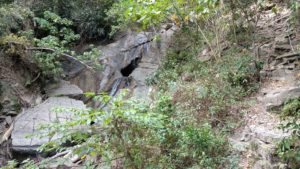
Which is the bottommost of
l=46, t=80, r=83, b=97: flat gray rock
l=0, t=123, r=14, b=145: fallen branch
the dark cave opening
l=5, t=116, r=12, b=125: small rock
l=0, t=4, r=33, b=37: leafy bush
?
l=0, t=123, r=14, b=145: fallen branch

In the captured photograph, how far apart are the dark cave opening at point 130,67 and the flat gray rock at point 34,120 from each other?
114 inches

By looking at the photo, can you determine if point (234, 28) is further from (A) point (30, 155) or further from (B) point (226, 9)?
(A) point (30, 155)

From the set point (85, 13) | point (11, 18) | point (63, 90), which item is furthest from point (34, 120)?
point (85, 13)

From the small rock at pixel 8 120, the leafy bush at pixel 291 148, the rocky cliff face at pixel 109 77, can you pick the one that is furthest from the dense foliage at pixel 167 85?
the small rock at pixel 8 120

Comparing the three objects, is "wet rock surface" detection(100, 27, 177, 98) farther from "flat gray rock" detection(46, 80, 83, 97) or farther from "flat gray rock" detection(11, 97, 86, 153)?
"flat gray rock" detection(11, 97, 86, 153)

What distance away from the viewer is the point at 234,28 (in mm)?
7668

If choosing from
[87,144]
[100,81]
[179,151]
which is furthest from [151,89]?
[87,144]

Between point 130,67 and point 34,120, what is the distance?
179 inches

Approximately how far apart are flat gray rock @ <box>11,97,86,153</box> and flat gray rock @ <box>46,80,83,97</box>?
344 millimetres

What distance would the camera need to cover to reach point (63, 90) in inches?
352

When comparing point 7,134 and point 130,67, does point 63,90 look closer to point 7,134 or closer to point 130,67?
point 7,134

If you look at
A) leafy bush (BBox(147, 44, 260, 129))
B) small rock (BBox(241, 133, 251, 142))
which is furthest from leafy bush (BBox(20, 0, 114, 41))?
small rock (BBox(241, 133, 251, 142))

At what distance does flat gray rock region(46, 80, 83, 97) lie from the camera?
8.80 metres

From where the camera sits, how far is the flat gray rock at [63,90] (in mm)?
8796
